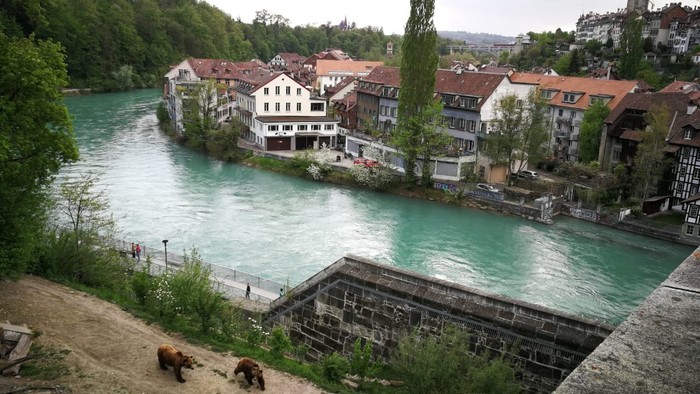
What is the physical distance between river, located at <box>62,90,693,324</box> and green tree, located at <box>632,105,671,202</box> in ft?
13.0

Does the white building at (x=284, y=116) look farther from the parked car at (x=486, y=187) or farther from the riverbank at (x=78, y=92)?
the riverbank at (x=78, y=92)

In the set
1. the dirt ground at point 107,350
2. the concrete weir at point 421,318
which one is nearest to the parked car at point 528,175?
the concrete weir at point 421,318

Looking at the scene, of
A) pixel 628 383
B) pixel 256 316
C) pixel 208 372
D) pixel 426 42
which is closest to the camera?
pixel 628 383

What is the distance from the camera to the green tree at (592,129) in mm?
36250

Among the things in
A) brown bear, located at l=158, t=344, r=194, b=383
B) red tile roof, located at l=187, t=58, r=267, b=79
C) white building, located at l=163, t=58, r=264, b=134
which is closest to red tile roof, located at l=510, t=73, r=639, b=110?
white building, located at l=163, t=58, r=264, b=134

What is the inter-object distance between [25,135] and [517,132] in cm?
2858

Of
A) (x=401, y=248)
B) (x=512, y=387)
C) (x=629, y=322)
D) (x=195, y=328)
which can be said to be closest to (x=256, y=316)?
(x=195, y=328)

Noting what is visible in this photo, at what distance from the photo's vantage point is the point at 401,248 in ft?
82.6

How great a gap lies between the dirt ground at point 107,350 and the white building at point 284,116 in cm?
3192

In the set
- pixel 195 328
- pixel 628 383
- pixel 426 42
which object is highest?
pixel 426 42

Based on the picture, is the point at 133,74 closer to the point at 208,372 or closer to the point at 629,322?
the point at 208,372

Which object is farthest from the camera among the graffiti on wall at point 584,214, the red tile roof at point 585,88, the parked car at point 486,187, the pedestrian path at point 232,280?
the red tile roof at point 585,88

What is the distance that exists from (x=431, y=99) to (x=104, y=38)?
6663cm

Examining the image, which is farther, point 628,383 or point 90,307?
point 90,307
